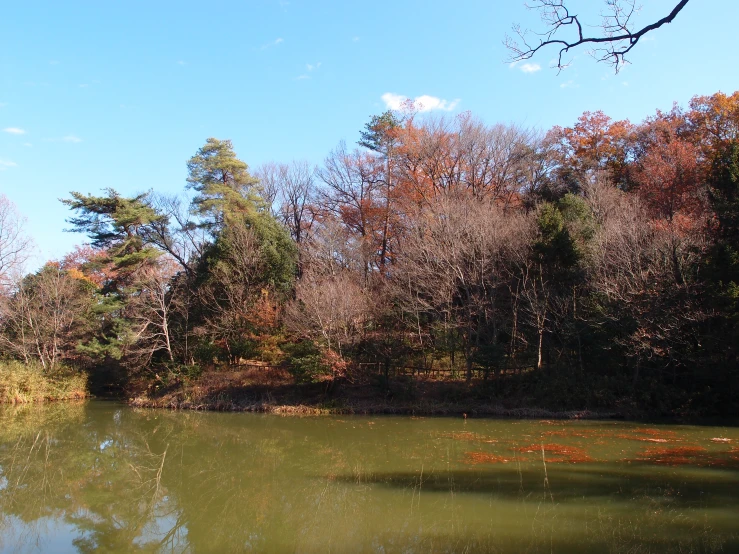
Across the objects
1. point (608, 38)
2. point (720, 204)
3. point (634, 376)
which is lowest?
point (634, 376)

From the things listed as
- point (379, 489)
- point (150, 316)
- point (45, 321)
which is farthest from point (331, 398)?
point (45, 321)

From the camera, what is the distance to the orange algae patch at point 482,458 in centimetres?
1235

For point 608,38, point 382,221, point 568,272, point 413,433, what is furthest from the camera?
point 382,221

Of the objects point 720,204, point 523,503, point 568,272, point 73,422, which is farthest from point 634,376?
point 73,422

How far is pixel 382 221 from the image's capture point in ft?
110

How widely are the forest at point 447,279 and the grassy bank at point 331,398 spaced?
0.32 meters

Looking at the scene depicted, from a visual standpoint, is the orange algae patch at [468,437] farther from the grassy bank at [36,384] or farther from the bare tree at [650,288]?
the grassy bank at [36,384]

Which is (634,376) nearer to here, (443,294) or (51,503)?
(443,294)

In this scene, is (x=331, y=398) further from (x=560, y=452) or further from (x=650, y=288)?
(x=650, y=288)

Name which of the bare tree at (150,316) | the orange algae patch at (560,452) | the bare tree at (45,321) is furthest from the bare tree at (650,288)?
the bare tree at (45,321)

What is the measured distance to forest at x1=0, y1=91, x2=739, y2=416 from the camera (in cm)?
1936

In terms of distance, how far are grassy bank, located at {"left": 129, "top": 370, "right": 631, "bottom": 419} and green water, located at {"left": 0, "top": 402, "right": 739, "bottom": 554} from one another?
8.45 ft

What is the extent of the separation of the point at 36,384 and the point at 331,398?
15.5 m

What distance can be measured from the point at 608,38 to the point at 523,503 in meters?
7.43
